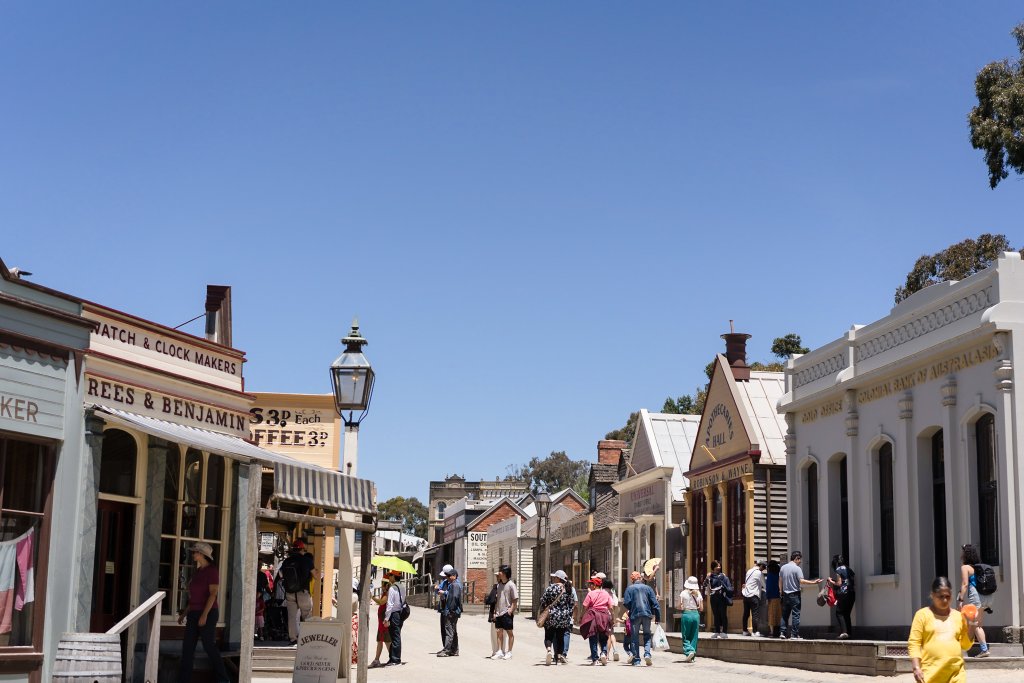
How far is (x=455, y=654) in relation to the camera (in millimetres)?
24000

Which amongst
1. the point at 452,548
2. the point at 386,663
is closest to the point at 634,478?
the point at 386,663

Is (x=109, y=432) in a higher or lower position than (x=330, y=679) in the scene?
higher

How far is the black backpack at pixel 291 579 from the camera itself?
20281 mm

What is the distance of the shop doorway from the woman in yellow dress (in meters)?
9.33

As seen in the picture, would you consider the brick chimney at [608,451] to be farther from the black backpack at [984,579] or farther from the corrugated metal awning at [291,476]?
the corrugated metal awning at [291,476]

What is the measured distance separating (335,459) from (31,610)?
1267 centimetres

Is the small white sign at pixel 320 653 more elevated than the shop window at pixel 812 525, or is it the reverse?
the shop window at pixel 812 525

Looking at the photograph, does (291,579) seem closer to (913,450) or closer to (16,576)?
(16,576)

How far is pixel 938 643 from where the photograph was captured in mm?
10133

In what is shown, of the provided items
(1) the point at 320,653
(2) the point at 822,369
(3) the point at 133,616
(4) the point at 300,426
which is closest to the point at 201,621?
(1) the point at 320,653

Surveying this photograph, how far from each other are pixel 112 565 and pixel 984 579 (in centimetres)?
1090

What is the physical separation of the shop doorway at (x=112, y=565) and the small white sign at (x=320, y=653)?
2463 millimetres

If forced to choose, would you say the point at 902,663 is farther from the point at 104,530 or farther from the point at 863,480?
the point at 104,530

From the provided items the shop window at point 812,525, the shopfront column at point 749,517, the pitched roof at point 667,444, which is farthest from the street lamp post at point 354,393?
the pitched roof at point 667,444
